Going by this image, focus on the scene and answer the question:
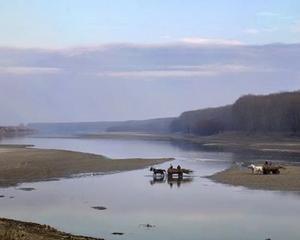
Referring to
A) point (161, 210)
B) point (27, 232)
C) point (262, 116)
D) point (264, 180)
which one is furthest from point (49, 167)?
point (262, 116)

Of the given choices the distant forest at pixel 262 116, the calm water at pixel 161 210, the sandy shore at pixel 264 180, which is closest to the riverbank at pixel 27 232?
the calm water at pixel 161 210

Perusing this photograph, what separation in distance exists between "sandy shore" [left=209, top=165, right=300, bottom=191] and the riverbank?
60.0ft

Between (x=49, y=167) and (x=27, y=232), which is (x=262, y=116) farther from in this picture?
(x=27, y=232)

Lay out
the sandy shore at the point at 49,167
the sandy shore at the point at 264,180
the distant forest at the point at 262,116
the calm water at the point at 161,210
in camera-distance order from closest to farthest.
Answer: the calm water at the point at 161,210, the sandy shore at the point at 264,180, the sandy shore at the point at 49,167, the distant forest at the point at 262,116

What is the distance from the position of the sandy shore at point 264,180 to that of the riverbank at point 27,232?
1829cm

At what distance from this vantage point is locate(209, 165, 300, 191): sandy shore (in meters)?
35.0

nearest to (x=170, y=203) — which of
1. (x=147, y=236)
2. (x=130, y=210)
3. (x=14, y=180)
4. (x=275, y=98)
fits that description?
(x=130, y=210)

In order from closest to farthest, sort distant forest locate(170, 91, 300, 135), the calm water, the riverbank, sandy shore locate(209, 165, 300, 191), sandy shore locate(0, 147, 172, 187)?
the riverbank → the calm water → sandy shore locate(209, 165, 300, 191) → sandy shore locate(0, 147, 172, 187) → distant forest locate(170, 91, 300, 135)

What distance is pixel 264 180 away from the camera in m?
38.5

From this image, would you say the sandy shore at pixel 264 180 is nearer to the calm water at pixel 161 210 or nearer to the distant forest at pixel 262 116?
the calm water at pixel 161 210

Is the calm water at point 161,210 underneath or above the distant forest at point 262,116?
underneath

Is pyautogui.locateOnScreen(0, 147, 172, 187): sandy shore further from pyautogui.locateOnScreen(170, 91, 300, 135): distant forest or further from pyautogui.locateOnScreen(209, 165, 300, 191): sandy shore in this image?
pyautogui.locateOnScreen(170, 91, 300, 135): distant forest

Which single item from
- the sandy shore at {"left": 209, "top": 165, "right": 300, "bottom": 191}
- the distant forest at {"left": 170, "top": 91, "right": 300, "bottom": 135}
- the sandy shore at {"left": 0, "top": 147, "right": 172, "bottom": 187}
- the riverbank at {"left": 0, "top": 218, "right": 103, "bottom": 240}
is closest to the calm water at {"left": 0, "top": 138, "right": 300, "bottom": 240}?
the riverbank at {"left": 0, "top": 218, "right": 103, "bottom": 240}

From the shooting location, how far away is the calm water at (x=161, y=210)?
20.8 m
